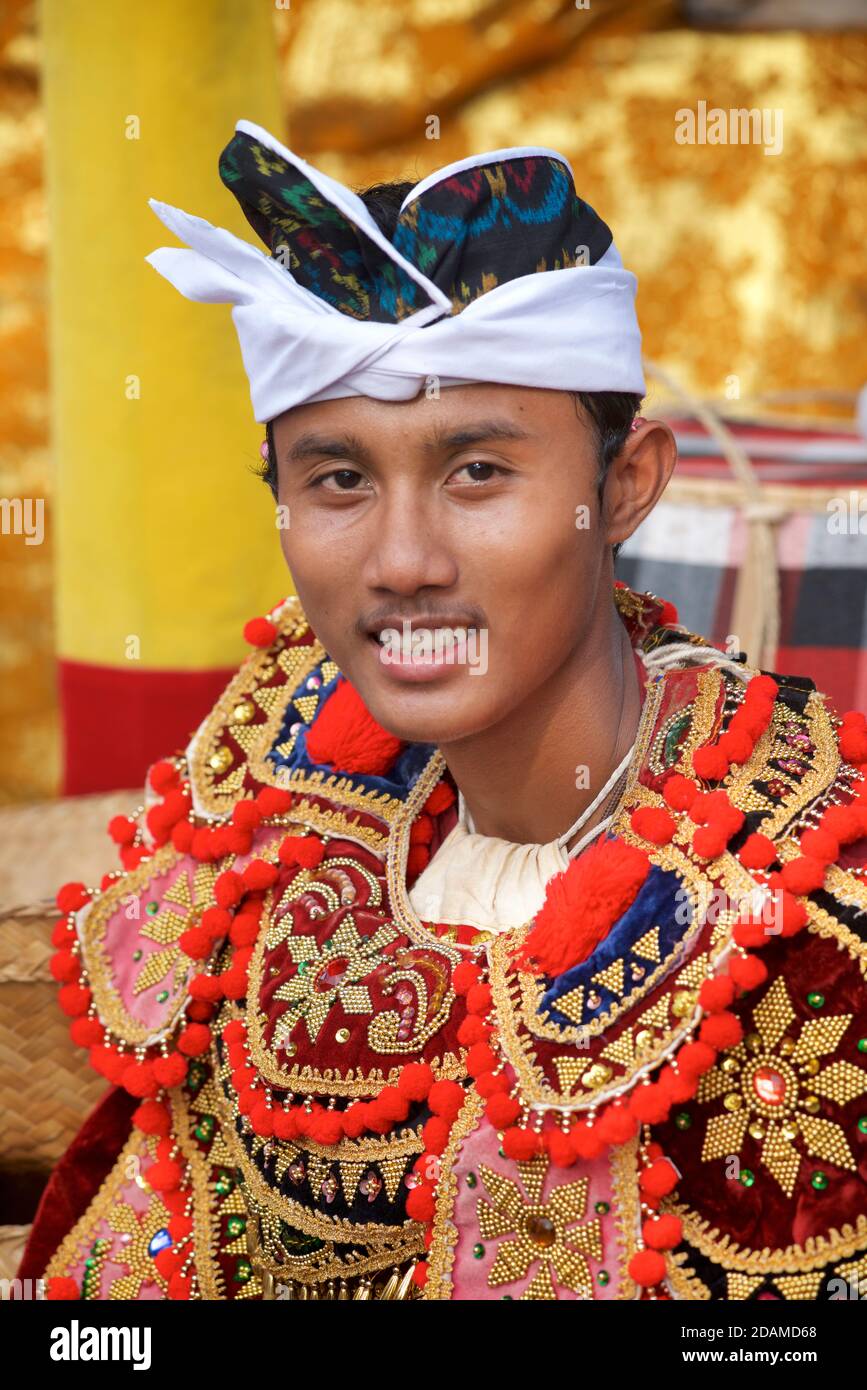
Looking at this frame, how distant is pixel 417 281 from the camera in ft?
5.17

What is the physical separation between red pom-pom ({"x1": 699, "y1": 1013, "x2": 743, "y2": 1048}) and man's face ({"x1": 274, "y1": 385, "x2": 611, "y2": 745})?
1.21 ft

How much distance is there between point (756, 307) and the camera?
5.66m

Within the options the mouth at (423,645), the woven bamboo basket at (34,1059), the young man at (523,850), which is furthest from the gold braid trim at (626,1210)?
the woven bamboo basket at (34,1059)

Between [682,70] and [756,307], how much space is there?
82 centimetres

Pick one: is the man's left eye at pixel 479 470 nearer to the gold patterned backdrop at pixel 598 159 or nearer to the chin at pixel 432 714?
the chin at pixel 432 714

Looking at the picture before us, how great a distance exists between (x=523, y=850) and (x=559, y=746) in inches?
5.5

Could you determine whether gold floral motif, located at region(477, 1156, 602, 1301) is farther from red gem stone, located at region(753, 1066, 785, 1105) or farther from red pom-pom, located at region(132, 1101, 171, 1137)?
red pom-pom, located at region(132, 1101, 171, 1137)

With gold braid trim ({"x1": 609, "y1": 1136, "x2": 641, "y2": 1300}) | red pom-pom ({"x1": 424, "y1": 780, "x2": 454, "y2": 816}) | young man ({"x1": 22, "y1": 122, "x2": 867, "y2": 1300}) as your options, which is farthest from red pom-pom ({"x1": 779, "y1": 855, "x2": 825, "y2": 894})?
red pom-pom ({"x1": 424, "y1": 780, "x2": 454, "y2": 816})

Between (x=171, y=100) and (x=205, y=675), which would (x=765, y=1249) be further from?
(x=171, y=100)

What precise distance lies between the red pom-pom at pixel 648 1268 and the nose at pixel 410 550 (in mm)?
654

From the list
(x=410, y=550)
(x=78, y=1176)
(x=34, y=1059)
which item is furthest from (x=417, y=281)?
(x=34, y=1059)

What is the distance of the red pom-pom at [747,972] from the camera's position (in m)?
1.51

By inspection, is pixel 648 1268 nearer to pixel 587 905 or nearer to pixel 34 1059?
pixel 587 905

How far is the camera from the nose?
1.58m
